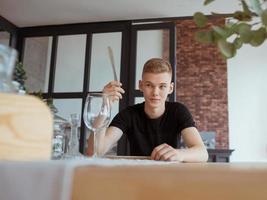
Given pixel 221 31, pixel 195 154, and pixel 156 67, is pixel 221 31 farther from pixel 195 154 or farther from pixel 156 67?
pixel 156 67

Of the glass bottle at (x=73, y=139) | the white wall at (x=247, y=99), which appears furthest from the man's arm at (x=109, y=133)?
the white wall at (x=247, y=99)

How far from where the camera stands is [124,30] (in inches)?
148

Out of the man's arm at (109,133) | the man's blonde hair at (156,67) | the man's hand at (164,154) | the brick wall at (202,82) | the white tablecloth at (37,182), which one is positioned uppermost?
the brick wall at (202,82)

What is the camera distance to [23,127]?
488mm

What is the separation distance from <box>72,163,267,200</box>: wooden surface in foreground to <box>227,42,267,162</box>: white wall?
5.55 metres

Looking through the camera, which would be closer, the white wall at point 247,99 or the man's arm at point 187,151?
the man's arm at point 187,151

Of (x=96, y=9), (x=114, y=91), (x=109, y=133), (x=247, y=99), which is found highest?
(x=96, y=9)

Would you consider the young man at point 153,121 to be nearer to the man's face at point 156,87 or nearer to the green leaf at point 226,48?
the man's face at point 156,87

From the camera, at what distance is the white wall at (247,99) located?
561cm

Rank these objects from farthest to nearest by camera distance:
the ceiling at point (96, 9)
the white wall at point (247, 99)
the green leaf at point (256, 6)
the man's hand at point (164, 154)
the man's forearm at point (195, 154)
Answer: the white wall at point (247, 99), the ceiling at point (96, 9), the man's forearm at point (195, 154), the man's hand at point (164, 154), the green leaf at point (256, 6)

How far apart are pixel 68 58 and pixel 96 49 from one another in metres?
0.35

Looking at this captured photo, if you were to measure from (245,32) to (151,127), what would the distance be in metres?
1.53

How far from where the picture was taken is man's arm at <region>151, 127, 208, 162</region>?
1.05 m

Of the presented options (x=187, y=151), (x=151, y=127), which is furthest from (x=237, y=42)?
(x=151, y=127)
